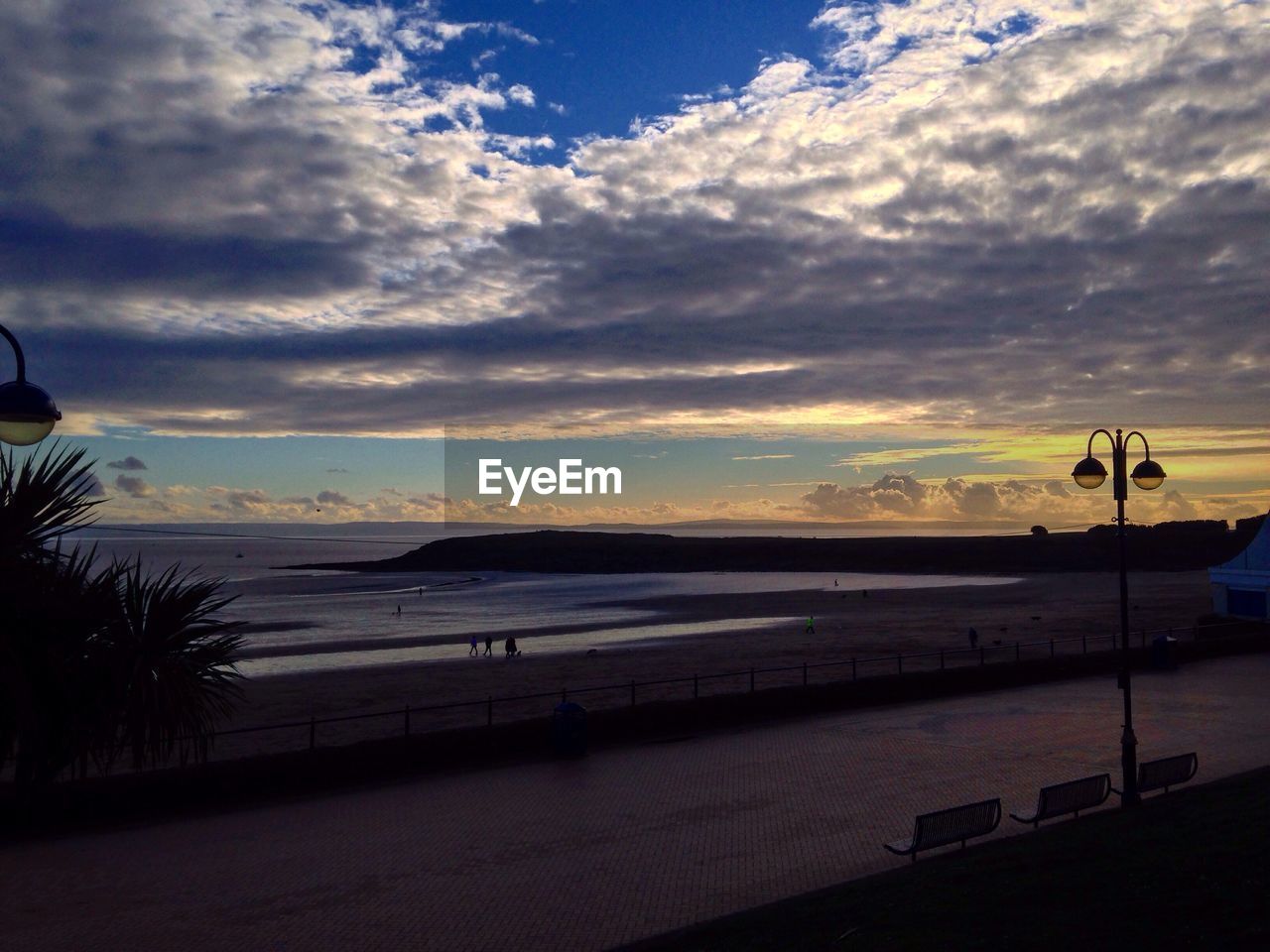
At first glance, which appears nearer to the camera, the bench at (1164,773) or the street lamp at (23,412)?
the street lamp at (23,412)

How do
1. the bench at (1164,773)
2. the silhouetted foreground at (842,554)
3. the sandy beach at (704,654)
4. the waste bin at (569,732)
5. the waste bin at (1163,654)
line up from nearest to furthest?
the bench at (1164,773)
the waste bin at (569,732)
the sandy beach at (704,654)
the waste bin at (1163,654)
the silhouetted foreground at (842,554)

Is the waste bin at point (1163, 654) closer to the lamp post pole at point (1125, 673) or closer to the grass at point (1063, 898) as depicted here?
the lamp post pole at point (1125, 673)

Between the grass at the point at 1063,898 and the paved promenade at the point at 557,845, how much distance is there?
1.42 m

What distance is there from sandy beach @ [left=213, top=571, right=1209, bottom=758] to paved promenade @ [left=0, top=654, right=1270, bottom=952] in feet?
24.4

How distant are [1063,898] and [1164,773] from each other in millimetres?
7777

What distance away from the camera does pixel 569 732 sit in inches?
829

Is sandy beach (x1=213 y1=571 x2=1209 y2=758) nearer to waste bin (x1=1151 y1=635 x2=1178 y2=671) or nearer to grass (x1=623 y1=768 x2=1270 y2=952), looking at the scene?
waste bin (x1=1151 y1=635 x2=1178 y2=671)

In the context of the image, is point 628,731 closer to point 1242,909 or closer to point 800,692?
point 800,692

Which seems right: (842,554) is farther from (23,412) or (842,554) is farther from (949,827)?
(23,412)

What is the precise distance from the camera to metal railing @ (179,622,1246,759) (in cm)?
2412

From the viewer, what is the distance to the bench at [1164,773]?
15843 mm

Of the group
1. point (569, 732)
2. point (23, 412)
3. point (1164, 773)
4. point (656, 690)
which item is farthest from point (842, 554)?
point (23, 412)

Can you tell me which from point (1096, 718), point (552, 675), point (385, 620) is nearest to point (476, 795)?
point (1096, 718)

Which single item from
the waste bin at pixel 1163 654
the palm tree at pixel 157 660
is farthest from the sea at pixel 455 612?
the waste bin at pixel 1163 654
